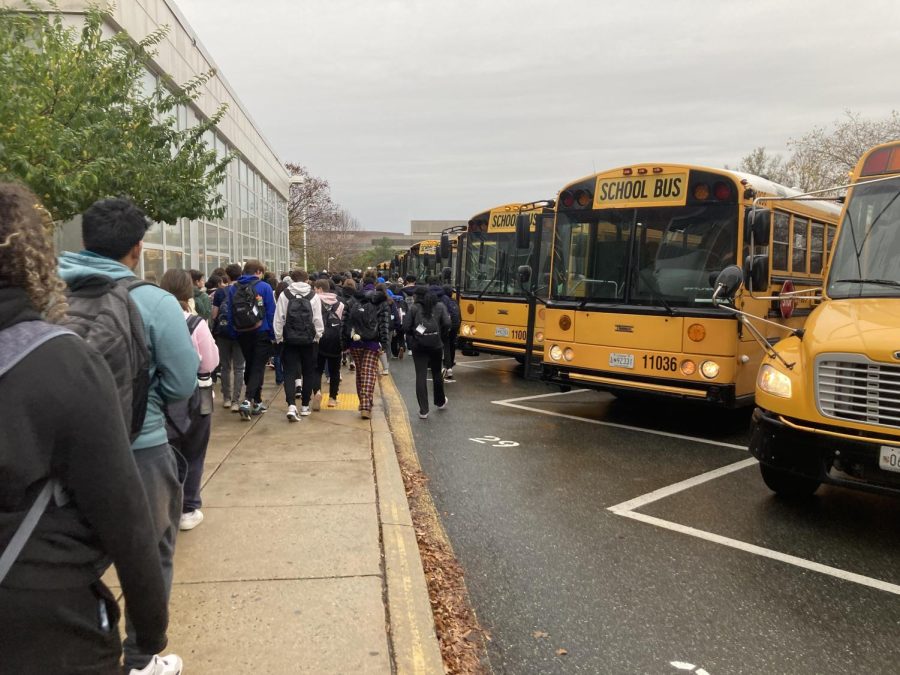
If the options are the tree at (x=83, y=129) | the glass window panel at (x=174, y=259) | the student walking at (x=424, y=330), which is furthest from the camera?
the glass window panel at (x=174, y=259)

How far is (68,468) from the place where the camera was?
146 cm

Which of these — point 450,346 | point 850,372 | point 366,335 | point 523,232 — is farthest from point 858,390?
point 450,346

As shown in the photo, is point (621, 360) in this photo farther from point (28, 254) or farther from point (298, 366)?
point (28, 254)

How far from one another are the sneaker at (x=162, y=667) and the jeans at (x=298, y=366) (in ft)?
17.4

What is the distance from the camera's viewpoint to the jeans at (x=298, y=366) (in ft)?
26.4

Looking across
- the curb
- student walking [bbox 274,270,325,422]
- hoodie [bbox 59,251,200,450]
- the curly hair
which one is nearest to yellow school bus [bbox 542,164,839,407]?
student walking [bbox 274,270,325,422]

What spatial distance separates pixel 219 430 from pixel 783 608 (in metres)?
5.78

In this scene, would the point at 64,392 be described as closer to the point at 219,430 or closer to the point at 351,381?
the point at 219,430

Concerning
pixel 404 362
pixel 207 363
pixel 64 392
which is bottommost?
pixel 404 362

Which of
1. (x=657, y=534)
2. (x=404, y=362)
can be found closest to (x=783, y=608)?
(x=657, y=534)

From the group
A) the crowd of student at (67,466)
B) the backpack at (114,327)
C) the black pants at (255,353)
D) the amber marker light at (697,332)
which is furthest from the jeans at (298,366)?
the backpack at (114,327)

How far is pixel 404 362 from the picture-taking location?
1569 cm

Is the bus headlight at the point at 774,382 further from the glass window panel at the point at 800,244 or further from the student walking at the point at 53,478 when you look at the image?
the student walking at the point at 53,478

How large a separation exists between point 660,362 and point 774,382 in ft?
8.34
